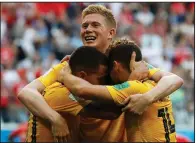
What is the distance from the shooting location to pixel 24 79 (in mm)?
9898

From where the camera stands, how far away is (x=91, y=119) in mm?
4367

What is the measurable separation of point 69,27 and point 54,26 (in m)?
0.30

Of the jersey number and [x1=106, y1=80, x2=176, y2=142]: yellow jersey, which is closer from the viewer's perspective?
[x1=106, y1=80, x2=176, y2=142]: yellow jersey

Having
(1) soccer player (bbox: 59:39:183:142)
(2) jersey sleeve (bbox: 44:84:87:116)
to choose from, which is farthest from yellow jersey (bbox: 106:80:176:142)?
(2) jersey sleeve (bbox: 44:84:87:116)

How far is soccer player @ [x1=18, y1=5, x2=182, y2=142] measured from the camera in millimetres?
4159

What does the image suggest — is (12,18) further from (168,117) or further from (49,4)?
(168,117)

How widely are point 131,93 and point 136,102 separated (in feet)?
0.31

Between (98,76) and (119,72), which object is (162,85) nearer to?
(119,72)

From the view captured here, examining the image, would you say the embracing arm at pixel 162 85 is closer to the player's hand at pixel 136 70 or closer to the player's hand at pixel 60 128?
the player's hand at pixel 136 70

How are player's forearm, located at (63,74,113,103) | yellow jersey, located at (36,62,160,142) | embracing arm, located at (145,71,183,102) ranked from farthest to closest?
yellow jersey, located at (36,62,160,142), embracing arm, located at (145,71,183,102), player's forearm, located at (63,74,113,103)

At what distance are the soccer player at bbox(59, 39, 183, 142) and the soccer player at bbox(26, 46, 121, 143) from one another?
0.09m

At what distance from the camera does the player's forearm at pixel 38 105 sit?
4141mm

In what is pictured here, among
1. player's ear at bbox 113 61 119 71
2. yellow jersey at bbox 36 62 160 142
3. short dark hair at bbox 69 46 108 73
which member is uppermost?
short dark hair at bbox 69 46 108 73

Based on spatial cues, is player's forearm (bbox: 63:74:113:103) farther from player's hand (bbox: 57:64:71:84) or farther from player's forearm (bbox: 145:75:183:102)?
player's forearm (bbox: 145:75:183:102)
